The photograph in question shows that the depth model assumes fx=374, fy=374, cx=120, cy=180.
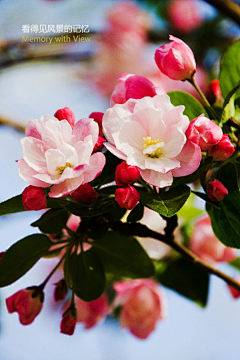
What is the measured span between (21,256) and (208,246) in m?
0.63

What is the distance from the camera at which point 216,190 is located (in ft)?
1.79

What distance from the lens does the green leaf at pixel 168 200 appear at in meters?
0.48

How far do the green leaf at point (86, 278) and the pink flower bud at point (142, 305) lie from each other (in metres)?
0.38

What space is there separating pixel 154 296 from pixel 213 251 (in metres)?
0.22

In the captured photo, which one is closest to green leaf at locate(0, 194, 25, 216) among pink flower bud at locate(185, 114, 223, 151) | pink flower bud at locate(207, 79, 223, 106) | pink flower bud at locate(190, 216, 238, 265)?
pink flower bud at locate(185, 114, 223, 151)

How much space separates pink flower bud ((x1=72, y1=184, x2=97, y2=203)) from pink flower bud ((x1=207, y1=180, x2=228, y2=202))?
6.8 inches

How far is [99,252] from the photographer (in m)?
0.76

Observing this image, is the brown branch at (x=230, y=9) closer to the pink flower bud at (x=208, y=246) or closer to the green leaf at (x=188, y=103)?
the green leaf at (x=188, y=103)

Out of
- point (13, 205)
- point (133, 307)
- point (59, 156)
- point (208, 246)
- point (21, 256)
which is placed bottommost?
point (133, 307)

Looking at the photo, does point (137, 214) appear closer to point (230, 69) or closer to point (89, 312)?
point (230, 69)

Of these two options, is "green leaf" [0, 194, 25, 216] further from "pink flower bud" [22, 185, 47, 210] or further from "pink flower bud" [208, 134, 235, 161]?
"pink flower bud" [208, 134, 235, 161]

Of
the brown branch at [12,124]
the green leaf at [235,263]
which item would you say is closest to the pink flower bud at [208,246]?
the green leaf at [235,263]

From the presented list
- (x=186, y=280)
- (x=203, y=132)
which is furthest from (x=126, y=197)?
Answer: (x=186, y=280)

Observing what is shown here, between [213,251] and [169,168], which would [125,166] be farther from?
[213,251]
